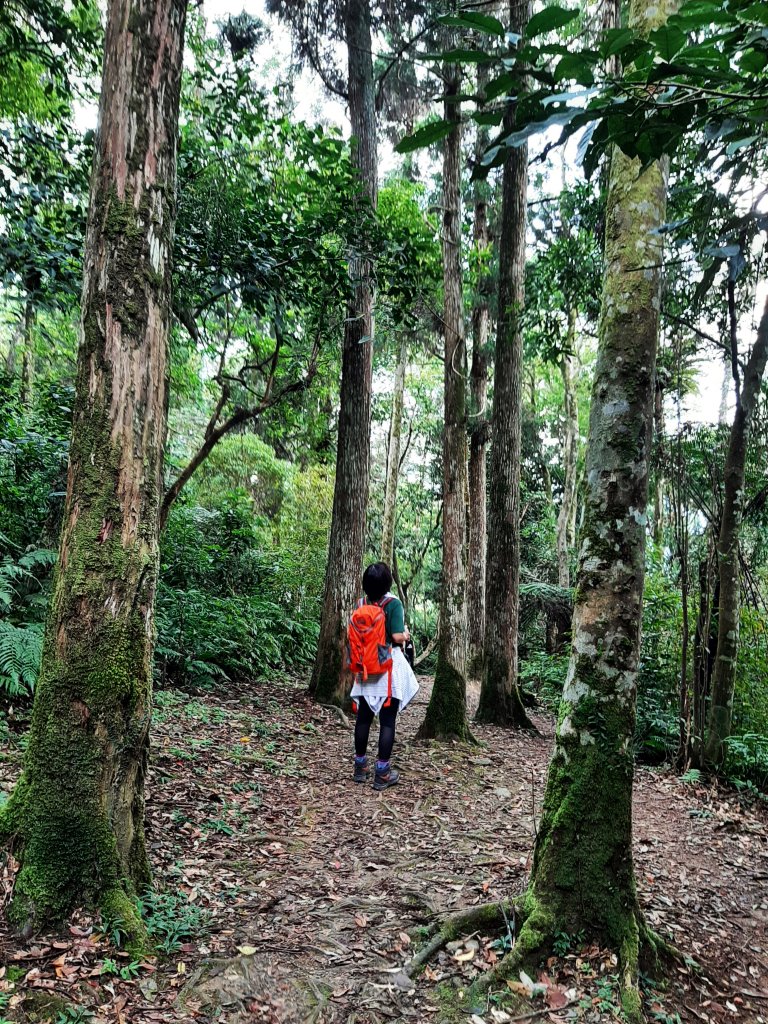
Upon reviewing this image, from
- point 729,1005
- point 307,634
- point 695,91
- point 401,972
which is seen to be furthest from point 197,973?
point 307,634

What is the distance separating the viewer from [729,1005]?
9.26ft

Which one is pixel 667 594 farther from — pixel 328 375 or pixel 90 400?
pixel 328 375

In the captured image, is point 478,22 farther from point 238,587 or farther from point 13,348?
point 13,348

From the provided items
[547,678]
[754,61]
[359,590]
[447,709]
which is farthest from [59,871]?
[547,678]

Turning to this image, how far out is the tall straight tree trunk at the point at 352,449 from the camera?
28.1 feet

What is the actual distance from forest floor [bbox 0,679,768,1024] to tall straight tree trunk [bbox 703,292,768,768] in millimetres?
641

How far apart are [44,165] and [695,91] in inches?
268

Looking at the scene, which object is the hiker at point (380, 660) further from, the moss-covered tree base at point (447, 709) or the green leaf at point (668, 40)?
the green leaf at point (668, 40)

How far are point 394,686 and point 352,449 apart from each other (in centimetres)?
426

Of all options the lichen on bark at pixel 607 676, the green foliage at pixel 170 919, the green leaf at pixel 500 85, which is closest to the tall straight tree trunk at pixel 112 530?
the green foliage at pixel 170 919

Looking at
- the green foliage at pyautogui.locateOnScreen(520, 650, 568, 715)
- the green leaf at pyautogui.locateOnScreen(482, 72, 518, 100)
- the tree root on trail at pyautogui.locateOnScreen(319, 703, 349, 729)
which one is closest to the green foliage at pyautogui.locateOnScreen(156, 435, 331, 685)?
the tree root on trail at pyautogui.locateOnScreen(319, 703, 349, 729)

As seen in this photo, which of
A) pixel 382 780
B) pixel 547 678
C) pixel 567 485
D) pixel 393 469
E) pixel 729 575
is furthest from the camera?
pixel 567 485

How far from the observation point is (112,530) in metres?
3.06

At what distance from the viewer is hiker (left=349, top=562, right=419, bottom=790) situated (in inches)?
212
